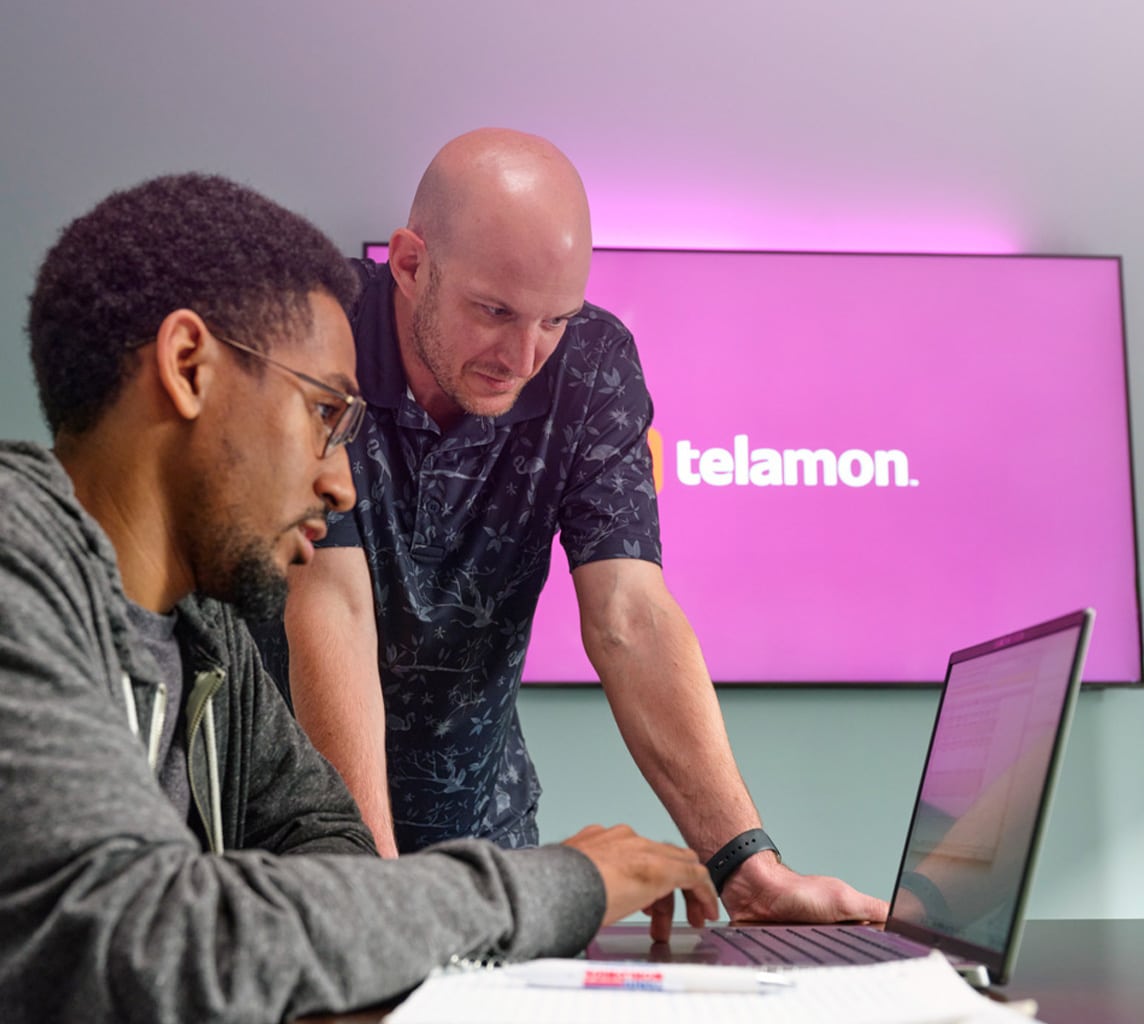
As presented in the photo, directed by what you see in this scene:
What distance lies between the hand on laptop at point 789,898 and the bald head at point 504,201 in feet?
2.64

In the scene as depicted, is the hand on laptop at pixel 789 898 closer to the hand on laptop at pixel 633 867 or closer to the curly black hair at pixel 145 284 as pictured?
the hand on laptop at pixel 633 867

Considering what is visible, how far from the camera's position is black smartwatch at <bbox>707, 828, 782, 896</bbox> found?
1392mm

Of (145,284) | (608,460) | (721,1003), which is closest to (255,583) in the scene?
(145,284)

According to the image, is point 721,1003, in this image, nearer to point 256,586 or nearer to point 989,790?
point 989,790

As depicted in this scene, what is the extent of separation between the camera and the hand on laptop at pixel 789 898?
127cm

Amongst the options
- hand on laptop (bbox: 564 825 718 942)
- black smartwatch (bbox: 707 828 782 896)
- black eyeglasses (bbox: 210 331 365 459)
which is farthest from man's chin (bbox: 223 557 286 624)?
black smartwatch (bbox: 707 828 782 896)

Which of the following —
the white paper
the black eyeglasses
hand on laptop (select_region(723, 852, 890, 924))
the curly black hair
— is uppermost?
the curly black hair

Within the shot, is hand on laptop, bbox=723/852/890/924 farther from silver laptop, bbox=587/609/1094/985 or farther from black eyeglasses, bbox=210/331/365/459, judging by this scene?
black eyeglasses, bbox=210/331/365/459

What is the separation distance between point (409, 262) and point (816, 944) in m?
1.10

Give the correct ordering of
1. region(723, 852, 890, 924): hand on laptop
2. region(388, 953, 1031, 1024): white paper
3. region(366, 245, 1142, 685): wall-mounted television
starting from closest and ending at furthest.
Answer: region(388, 953, 1031, 1024): white paper, region(723, 852, 890, 924): hand on laptop, region(366, 245, 1142, 685): wall-mounted television

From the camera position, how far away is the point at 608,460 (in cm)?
182

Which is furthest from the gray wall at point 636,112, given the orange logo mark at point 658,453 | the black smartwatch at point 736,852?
the black smartwatch at point 736,852

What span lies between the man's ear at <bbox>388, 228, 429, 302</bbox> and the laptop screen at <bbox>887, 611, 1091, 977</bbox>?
36.3 inches

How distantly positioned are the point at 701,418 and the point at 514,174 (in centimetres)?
114
